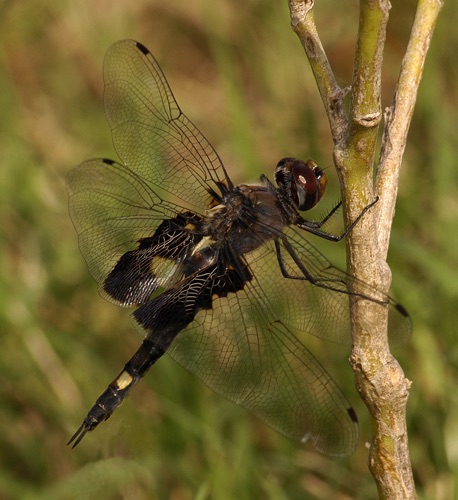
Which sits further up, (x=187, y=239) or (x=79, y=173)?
(x=79, y=173)

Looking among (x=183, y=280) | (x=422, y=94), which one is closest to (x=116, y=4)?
(x=422, y=94)

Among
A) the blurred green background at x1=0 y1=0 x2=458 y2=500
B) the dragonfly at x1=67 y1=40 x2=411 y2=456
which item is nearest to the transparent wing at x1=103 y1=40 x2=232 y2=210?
the dragonfly at x1=67 y1=40 x2=411 y2=456

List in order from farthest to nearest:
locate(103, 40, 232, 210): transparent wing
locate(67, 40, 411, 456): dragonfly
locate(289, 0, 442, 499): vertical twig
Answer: locate(103, 40, 232, 210): transparent wing, locate(67, 40, 411, 456): dragonfly, locate(289, 0, 442, 499): vertical twig

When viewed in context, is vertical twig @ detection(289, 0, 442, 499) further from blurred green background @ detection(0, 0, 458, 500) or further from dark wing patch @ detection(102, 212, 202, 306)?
dark wing patch @ detection(102, 212, 202, 306)

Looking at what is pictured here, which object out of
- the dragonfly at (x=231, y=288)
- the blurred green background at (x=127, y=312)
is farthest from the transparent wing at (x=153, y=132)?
the blurred green background at (x=127, y=312)

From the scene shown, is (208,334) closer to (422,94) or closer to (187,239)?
(187,239)

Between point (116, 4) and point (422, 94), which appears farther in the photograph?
point (116, 4)

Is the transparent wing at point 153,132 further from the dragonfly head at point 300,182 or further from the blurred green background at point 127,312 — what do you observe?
the blurred green background at point 127,312
